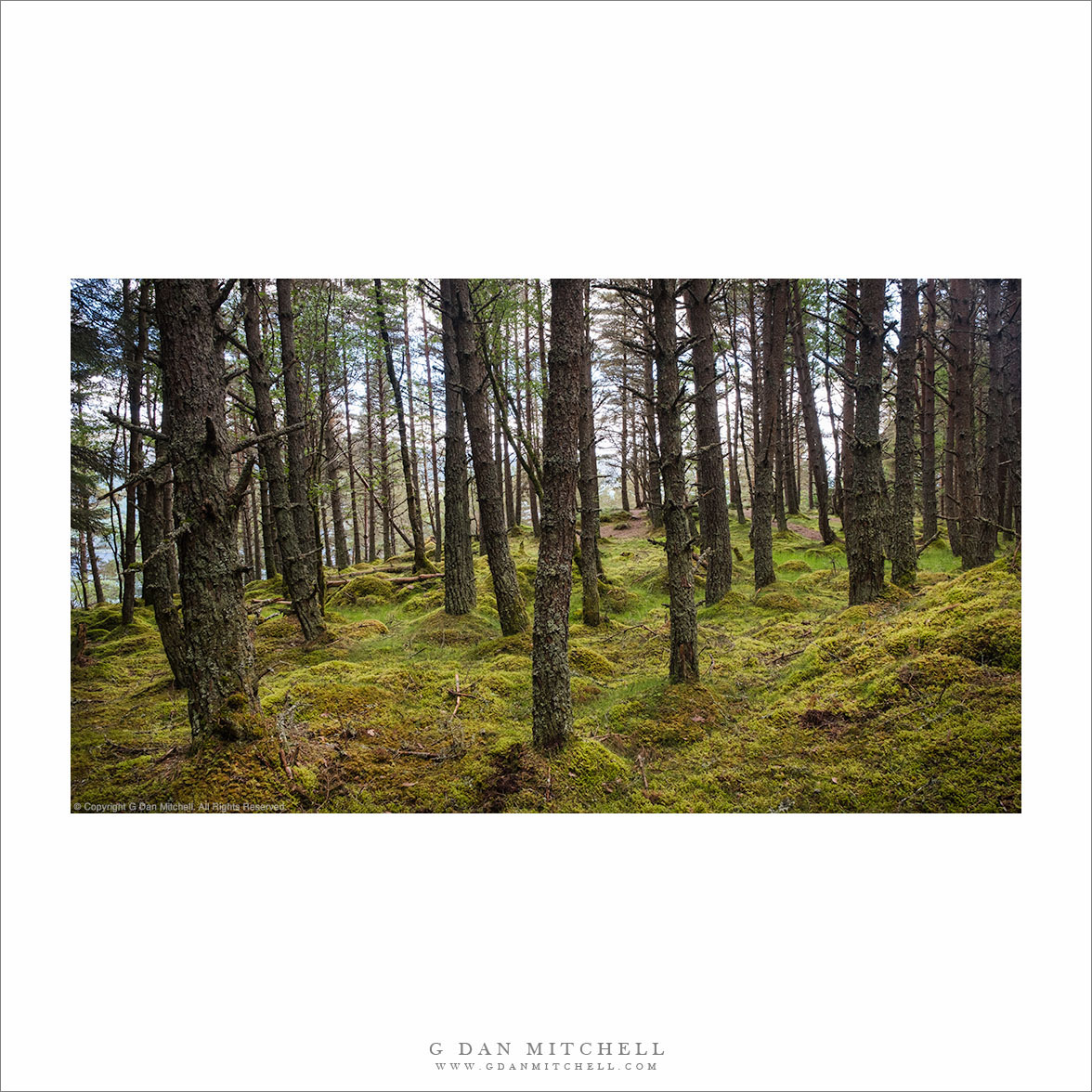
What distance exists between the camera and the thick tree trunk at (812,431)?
25.4ft

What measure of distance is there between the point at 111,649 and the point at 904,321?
27.0ft

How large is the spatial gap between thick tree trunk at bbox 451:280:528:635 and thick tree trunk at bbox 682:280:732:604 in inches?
84.6

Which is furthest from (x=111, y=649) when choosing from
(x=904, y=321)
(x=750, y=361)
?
(x=750, y=361)

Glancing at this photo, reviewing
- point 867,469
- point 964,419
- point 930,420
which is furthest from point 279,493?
point 930,420

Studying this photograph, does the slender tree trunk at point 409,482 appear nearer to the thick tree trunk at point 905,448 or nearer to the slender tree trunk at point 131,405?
the slender tree trunk at point 131,405

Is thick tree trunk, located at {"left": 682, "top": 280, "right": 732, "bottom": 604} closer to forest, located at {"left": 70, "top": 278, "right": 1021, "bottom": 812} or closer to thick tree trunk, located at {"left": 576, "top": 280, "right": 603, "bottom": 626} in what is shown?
forest, located at {"left": 70, "top": 278, "right": 1021, "bottom": 812}

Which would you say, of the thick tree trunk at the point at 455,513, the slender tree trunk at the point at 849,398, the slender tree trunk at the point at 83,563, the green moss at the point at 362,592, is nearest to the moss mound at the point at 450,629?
the thick tree trunk at the point at 455,513

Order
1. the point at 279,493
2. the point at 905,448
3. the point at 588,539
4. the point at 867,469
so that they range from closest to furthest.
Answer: the point at 867,469
the point at 588,539
the point at 279,493
the point at 905,448

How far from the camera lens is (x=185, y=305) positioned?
9.54ft

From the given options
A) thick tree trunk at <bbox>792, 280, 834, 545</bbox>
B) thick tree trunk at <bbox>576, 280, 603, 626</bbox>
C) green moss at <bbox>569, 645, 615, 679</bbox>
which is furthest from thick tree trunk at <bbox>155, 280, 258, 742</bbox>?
thick tree trunk at <bbox>792, 280, 834, 545</bbox>

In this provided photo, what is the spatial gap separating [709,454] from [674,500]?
3148mm

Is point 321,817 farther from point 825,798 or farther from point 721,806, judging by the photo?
point 825,798

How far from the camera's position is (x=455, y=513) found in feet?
20.6

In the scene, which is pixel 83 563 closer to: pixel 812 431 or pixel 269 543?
pixel 269 543
